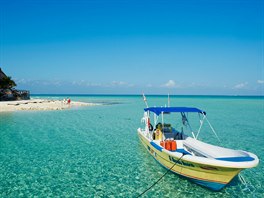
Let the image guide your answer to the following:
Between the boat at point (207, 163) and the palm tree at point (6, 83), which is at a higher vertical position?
the palm tree at point (6, 83)

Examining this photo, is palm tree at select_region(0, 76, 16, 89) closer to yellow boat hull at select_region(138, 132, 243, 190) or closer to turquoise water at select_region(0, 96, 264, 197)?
turquoise water at select_region(0, 96, 264, 197)

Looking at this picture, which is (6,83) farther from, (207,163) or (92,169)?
(207,163)

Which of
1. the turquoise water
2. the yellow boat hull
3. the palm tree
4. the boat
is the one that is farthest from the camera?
the palm tree

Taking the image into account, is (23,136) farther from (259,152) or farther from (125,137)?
(259,152)

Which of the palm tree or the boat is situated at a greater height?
the palm tree

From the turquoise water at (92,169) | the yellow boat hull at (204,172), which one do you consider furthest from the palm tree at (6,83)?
the yellow boat hull at (204,172)

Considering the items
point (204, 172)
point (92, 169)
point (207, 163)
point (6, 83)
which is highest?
point (6, 83)

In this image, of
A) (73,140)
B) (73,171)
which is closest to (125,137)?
(73,140)

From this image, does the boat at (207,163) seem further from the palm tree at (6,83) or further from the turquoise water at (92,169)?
the palm tree at (6,83)

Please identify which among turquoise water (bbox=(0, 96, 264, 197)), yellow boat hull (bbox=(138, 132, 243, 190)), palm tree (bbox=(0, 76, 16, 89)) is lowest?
turquoise water (bbox=(0, 96, 264, 197))

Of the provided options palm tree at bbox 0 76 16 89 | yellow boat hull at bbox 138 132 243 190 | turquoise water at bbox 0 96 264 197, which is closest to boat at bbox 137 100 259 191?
yellow boat hull at bbox 138 132 243 190

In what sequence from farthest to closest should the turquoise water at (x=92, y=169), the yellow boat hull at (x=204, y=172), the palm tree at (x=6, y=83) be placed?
the palm tree at (x=6, y=83) < the turquoise water at (x=92, y=169) < the yellow boat hull at (x=204, y=172)

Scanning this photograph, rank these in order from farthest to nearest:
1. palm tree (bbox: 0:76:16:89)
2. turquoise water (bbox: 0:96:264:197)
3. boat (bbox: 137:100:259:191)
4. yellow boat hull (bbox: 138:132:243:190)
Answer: palm tree (bbox: 0:76:16:89), turquoise water (bbox: 0:96:264:197), yellow boat hull (bbox: 138:132:243:190), boat (bbox: 137:100:259:191)

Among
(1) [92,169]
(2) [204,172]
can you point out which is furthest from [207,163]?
(1) [92,169]
